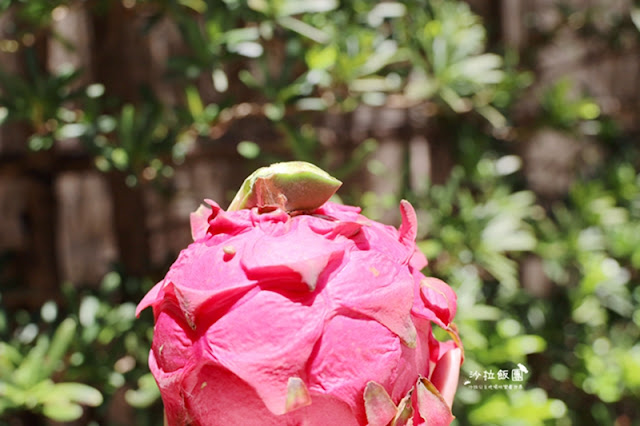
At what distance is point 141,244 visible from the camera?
980 mm

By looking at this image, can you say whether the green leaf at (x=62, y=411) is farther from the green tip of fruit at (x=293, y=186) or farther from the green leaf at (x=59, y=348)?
the green tip of fruit at (x=293, y=186)

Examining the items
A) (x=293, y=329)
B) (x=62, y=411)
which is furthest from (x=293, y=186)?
(x=62, y=411)

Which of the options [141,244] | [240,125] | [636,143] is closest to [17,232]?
[141,244]

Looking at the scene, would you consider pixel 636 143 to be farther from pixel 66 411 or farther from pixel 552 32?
pixel 66 411

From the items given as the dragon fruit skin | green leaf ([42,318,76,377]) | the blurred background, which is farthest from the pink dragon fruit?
green leaf ([42,318,76,377])

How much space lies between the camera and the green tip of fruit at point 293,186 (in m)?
0.36

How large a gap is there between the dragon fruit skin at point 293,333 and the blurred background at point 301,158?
23 cm

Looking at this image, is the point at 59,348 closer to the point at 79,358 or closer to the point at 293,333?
the point at 79,358

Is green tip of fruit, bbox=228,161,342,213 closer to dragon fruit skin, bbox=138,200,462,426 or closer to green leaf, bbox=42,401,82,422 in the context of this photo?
dragon fruit skin, bbox=138,200,462,426

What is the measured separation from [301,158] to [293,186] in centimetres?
45

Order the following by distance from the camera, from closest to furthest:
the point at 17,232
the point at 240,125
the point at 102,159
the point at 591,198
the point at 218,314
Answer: the point at 218,314 → the point at 102,159 → the point at 17,232 → the point at 240,125 → the point at 591,198

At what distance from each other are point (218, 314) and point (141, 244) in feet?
2.32

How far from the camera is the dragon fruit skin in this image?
30cm

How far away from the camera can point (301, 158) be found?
31.6 inches
